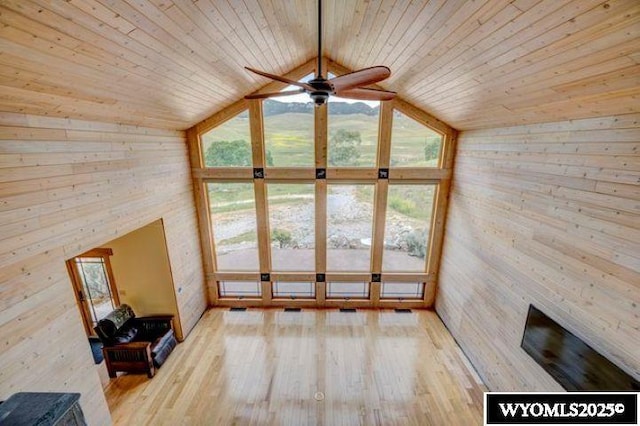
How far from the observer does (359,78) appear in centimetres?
238

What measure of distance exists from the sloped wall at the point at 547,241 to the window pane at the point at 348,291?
1.96m

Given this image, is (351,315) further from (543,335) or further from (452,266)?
(543,335)

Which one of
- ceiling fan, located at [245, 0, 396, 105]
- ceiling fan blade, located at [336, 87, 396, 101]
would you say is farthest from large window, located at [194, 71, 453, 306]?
ceiling fan, located at [245, 0, 396, 105]

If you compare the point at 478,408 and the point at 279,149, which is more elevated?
the point at 279,149

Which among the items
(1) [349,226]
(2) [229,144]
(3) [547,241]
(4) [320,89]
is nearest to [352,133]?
(1) [349,226]

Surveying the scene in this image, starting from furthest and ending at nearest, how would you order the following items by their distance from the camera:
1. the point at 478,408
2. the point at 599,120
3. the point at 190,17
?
the point at 478,408 → the point at 599,120 → the point at 190,17

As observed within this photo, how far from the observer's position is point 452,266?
5516 millimetres

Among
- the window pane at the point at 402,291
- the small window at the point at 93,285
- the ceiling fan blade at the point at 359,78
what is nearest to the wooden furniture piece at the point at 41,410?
the ceiling fan blade at the point at 359,78

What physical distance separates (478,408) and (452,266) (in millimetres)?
2405

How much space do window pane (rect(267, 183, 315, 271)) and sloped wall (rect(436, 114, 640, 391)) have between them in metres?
3.07

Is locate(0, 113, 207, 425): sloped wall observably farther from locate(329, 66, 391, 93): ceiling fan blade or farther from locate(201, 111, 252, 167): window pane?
locate(329, 66, 391, 93): ceiling fan blade

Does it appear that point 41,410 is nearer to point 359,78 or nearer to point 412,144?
point 359,78

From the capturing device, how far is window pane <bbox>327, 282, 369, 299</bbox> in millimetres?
6324

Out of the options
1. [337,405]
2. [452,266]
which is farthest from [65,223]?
[452,266]
